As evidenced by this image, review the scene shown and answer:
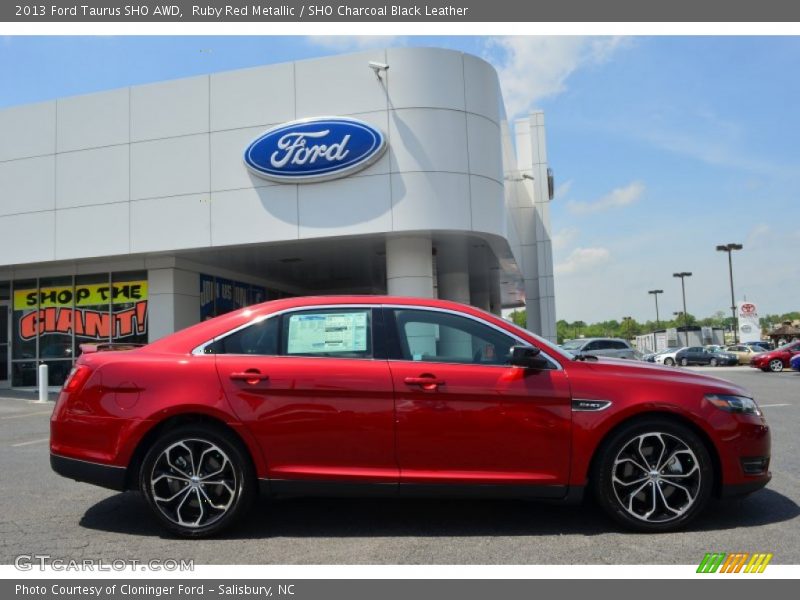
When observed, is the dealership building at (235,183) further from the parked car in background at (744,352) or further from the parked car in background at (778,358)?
the parked car in background at (744,352)

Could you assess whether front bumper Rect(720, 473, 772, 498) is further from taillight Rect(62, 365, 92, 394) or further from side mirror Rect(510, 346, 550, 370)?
taillight Rect(62, 365, 92, 394)

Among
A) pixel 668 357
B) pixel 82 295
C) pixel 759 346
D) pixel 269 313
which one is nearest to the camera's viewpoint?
pixel 269 313

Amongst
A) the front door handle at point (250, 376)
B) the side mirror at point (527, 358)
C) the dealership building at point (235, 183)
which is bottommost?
the front door handle at point (250, 376)

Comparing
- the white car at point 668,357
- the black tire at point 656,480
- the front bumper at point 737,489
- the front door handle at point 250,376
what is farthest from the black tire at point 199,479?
the white car at point 668,357

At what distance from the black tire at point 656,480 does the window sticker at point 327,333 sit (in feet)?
5.79

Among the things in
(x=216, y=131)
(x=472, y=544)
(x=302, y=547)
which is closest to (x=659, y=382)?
(x=472, y=544)

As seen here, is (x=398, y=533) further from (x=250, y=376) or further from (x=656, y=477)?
(x=656, y=477)

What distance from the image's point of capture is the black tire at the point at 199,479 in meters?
4.12

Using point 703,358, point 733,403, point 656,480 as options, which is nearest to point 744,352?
point 703,358

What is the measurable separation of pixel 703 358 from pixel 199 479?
137 feet

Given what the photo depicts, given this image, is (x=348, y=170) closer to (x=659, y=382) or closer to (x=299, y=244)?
(x=299, y=244)

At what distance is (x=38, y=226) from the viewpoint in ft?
50.1

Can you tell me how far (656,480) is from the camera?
4.10 m

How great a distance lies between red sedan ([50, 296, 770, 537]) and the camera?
4.07m
